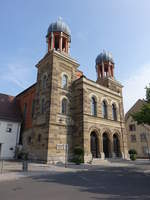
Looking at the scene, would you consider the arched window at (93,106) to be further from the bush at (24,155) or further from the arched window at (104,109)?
the bush at (24,155)

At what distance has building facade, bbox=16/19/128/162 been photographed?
2083 cm

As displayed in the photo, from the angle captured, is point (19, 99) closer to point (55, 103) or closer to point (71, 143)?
point (55, 103)

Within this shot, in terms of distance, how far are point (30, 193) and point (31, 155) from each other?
1625cm

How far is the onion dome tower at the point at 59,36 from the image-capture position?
25861 millimetres

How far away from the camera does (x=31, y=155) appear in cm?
2211

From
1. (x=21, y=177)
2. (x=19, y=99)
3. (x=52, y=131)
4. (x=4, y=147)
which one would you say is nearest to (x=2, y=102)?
(x=19, y=99)

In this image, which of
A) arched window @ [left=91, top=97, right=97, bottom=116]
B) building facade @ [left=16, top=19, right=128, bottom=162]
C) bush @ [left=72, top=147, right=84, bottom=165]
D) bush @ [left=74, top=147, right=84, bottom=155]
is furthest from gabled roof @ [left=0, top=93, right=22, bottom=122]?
bush @ [left=72, top=147, right=84, bottom=165]

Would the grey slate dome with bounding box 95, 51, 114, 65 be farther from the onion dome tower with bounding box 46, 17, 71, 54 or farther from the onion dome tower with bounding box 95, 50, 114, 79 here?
the onion dome tower with bounding box 46, 17, 71, 54

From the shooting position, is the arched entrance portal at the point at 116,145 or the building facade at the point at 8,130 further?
the arched entrance portal at the point at 116,145

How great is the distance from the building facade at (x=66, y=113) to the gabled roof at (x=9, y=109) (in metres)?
1.47

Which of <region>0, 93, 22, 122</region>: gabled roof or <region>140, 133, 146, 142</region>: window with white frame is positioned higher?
<region>0, 93, 22, 122</region>: gabled roof

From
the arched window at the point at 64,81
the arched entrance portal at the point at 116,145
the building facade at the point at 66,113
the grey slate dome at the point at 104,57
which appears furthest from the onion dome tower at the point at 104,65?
the arched entrance portal at the point at 116,145

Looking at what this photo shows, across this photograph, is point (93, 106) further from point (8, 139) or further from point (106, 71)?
point (8, 139)

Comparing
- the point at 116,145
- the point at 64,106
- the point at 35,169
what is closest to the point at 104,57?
the point at 64,106
